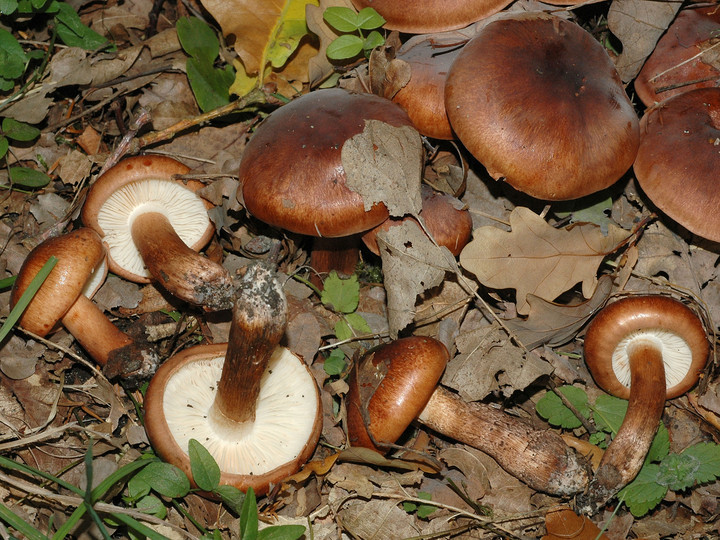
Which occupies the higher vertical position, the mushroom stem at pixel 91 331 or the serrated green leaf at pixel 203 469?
the mushroom stem at pixel 91 331

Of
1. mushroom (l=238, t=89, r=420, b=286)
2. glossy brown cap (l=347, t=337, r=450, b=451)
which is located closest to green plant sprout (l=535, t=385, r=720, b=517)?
glossy brown cap (l=347, t=337, r=450, b=451)

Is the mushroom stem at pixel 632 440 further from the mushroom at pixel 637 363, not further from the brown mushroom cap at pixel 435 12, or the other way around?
the brown mushroom cap at pixel 435 12

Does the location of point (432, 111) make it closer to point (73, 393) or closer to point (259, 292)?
point (259, 292)

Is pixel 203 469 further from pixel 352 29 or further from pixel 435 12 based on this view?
pixel 435 12

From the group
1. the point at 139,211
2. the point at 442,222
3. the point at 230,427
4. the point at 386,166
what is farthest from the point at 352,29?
the point at 230,427

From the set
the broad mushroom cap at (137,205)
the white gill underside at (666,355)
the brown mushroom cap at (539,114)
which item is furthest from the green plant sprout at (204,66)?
the white gill underside at (666,355)

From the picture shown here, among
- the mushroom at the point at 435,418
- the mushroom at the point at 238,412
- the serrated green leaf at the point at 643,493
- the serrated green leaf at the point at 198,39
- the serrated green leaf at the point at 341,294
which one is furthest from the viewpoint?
the serrated green leaf at the point at 198,39

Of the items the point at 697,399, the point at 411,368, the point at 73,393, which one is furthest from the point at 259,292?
the point at 697,399

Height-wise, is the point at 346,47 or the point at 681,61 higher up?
the point at 346,47
